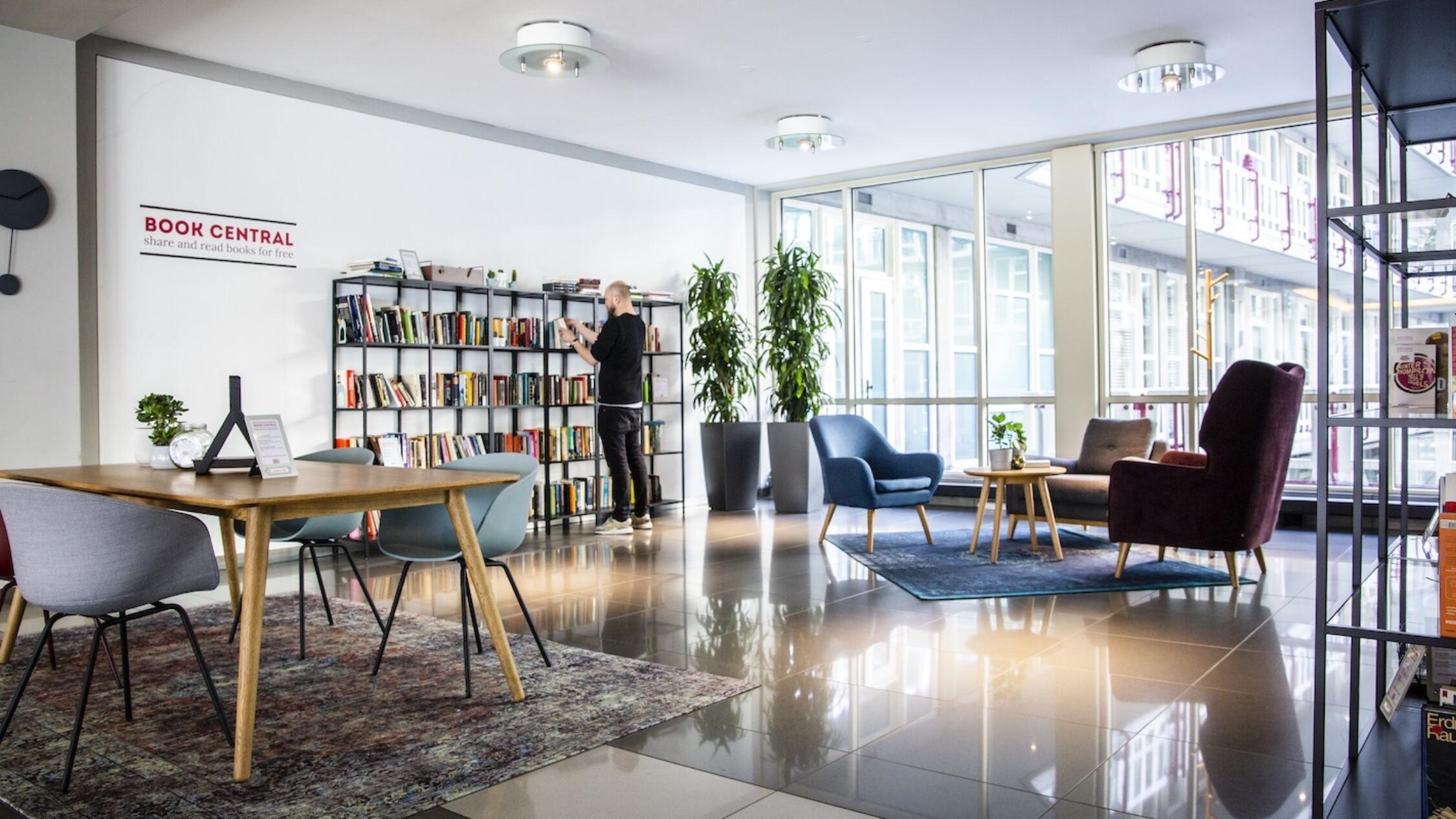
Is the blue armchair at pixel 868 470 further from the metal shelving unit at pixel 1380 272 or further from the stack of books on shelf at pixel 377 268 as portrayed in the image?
the metal shelving unit at pixel 1380 272

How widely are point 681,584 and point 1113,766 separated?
121 inches

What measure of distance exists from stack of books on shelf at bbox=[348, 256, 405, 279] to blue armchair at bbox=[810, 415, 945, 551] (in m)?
2.89

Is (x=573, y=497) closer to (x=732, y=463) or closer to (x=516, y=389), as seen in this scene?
(x=516, y=389)

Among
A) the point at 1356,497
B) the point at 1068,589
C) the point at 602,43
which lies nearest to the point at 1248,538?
the point at 1068,589

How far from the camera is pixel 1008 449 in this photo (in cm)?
640

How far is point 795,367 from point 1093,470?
9.02 feet

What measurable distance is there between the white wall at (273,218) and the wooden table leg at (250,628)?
356 centimetres

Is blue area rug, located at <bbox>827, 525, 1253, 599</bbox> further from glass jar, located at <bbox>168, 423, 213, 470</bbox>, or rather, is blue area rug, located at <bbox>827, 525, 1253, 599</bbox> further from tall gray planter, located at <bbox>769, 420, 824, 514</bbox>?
glass jar, located at <bbox>168, 423, 213, 470</bbox>

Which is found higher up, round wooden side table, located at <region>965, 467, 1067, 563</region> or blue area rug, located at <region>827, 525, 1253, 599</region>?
round wooden side table, located at <region>965, 467, 1067, 563</region>

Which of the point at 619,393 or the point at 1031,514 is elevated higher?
the point at 619,393

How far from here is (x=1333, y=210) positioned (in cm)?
243

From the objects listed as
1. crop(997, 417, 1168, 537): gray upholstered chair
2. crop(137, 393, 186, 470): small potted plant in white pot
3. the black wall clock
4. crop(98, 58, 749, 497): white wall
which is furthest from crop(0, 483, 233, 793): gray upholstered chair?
crop(997, 417, 1168, 537): gray upholstered chair

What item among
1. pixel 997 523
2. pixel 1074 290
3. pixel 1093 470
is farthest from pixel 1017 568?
pixel 1074 290

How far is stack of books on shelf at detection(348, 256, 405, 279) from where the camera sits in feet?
22.0
